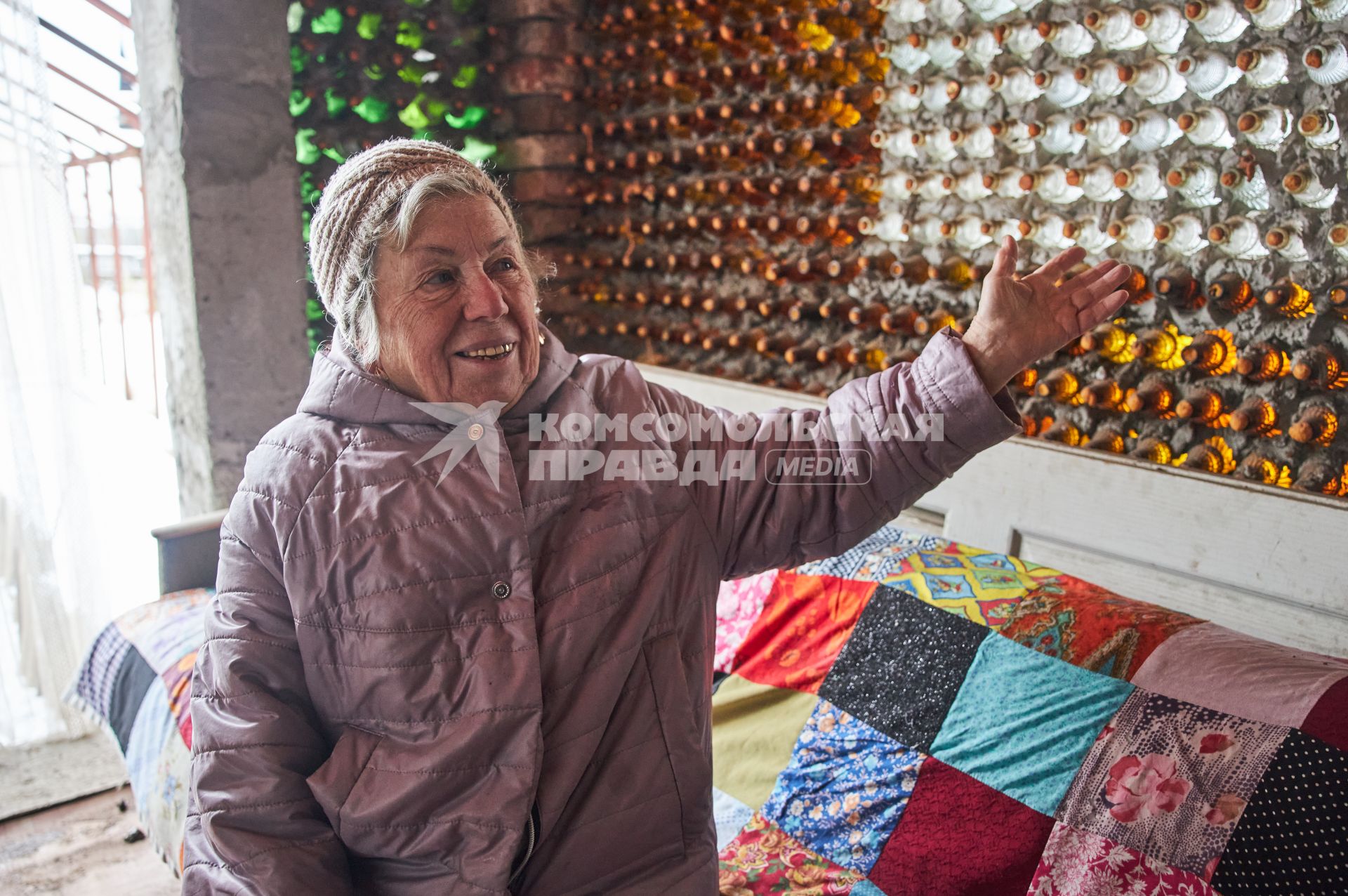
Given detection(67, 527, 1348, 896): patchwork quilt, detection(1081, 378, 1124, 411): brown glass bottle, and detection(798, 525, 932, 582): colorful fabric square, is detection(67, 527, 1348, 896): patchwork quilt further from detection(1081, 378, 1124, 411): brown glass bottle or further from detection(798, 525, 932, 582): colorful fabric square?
detection(1081, 378, 1124, 411): brown glass bottle

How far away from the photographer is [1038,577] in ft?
4.67

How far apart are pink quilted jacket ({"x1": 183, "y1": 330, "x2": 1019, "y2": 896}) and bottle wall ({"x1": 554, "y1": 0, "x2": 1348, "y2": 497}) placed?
75 centimetres

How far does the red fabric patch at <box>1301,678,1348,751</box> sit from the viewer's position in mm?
991

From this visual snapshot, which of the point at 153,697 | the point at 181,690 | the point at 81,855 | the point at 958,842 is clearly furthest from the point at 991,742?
the point at 81,855

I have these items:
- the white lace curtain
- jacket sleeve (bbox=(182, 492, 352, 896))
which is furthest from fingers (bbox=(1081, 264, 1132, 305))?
the white lace curtain

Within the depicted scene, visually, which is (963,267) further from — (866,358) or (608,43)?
(608,43)

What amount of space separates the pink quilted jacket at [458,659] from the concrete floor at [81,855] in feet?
4.13

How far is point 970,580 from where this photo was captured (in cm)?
145

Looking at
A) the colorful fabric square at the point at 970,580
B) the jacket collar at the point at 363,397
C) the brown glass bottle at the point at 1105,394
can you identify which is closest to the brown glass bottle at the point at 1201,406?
the brown glass bottle at the point at 1105,394

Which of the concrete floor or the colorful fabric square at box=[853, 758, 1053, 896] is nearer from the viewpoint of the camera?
the colorful fabric square at box=[853, 758, 1053, 896]

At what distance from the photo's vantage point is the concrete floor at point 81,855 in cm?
193

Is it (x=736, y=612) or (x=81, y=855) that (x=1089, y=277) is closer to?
(x=736, y=612)

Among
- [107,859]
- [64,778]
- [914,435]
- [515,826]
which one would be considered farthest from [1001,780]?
[64,778]

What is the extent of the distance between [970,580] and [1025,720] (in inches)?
11.4
